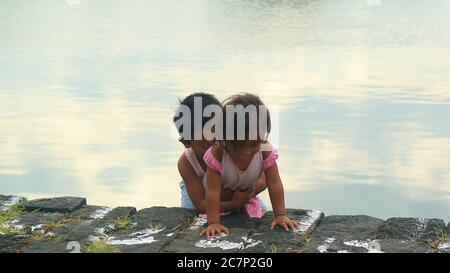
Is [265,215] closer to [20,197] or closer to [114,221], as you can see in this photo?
[114,221]

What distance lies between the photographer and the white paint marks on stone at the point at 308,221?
5367mm

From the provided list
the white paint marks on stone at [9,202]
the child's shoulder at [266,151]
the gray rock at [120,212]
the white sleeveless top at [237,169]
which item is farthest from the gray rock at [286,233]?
the white paint marks on stone at [9,202]

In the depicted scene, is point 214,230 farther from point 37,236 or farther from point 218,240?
point 37,236

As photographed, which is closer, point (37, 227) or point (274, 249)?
point (274, 249)

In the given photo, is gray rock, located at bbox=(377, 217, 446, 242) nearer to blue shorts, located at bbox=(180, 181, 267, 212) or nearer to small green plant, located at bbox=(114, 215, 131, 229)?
blue shorts, located at bbox=(180, 181, 267, 212)

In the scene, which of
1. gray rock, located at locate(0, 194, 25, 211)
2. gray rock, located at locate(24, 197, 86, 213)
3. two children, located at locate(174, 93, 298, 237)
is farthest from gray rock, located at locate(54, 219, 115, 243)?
gray rock, located at locate(0, 194, 25, 211)

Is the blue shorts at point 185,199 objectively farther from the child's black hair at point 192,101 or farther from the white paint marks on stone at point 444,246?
the white paint marks on stone at point 444,246

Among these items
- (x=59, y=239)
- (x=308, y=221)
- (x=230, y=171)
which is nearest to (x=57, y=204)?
(x=59, y=239)

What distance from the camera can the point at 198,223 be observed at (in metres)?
5.58

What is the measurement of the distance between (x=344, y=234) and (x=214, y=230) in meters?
0.82

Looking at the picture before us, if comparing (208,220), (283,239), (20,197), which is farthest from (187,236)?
(20,197)

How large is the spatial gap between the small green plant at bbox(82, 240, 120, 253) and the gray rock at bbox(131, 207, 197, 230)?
446mm

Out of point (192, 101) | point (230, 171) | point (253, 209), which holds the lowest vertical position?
point (253, 209)
